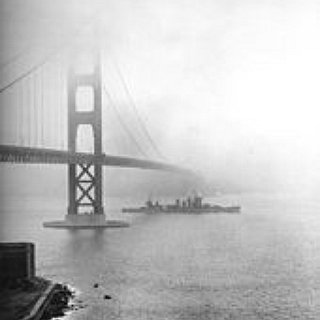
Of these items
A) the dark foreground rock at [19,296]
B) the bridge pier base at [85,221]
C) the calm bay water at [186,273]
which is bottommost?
the calm bay water at [186,273]

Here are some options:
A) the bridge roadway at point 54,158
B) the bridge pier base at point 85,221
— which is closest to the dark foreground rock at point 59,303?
the bridge roadway at point 54,158

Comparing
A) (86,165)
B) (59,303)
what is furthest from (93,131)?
(59,303)

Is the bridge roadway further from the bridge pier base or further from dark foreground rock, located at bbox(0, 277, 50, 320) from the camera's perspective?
dark foreground rock, located at bbox(0, 277, 50, 320)

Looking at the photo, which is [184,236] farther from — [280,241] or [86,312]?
[86,312]

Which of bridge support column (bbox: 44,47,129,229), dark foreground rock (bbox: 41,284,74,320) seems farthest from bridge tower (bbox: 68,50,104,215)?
dark foreground rock (bbox: 41,284,74,320)

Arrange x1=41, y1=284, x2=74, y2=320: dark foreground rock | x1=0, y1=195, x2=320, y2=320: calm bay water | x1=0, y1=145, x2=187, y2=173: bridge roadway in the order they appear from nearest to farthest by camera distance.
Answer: x1=41, y1=284, x2=74, y2=320: dark foreground rock, x1=0, y1=195, x2=320, y2=320: calm bay water, x1=0, y1=145, x2=187, y2=173: bridge roadway

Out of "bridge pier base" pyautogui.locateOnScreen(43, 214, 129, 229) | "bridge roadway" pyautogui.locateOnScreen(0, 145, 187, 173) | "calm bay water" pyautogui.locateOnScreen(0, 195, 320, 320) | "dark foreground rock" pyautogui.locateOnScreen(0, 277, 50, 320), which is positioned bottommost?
"calm bay water" pyautogui.locateOnScreen(0, 195, 320, 320)

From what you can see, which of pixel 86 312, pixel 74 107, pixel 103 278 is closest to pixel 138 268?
pixel 103 278

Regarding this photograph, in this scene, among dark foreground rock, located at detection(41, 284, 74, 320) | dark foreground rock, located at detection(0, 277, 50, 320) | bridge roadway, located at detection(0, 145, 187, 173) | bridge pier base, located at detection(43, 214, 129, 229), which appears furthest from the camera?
bridge pier base, located at detection(43, 214, 129, 229)

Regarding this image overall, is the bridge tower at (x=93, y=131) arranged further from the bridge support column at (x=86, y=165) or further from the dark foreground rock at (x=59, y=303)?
the dark foreground rock at (x=59, y=303)
